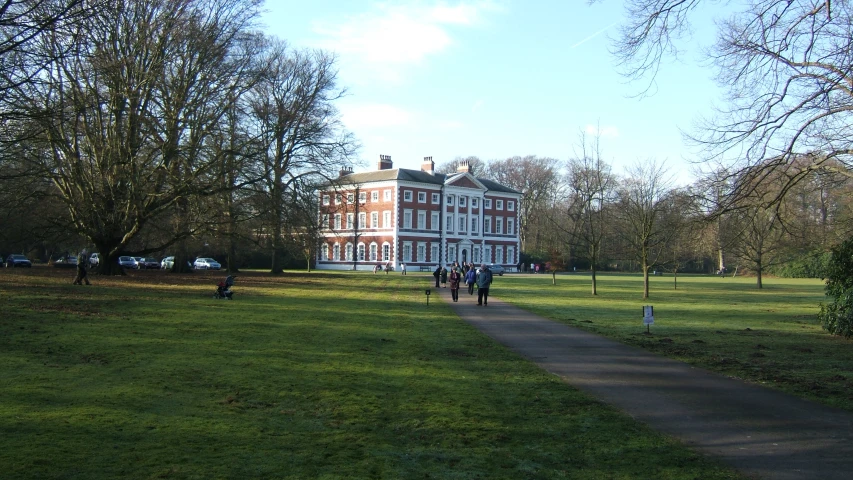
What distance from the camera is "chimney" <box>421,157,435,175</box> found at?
302 feet

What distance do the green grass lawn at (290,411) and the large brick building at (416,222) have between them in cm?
6718

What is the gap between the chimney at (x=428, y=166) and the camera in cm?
9206

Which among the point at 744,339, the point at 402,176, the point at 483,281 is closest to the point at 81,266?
the point at 483,281

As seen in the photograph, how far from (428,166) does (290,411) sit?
281 feet

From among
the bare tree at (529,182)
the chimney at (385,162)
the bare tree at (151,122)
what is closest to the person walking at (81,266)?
the bare tree at (151,122)

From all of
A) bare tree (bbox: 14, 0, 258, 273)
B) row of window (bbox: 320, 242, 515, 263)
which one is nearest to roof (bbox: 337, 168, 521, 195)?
row of window (bbox: 320, 242, 515, 263)

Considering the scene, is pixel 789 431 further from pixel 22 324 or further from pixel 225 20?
pixel 225 20

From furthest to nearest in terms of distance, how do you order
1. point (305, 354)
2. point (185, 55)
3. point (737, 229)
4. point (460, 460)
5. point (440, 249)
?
1. point (440, 249)
2. point (185, 55)
3. point (737, 229)
4. point (305, 354)
5. point (460, 460)

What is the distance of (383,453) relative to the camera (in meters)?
6.64

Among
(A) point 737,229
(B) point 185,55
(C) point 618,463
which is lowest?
(C) point 618,463

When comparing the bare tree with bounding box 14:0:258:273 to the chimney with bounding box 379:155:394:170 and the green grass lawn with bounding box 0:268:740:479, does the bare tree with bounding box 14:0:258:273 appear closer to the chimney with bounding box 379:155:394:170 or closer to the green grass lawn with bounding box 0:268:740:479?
A: the green grass lawn with bounding box 0:268:740:479

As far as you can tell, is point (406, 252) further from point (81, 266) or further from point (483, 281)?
point (81, 266)

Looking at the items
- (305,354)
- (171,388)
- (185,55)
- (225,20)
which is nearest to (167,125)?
(185,55)

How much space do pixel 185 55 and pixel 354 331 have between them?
66.2ft
